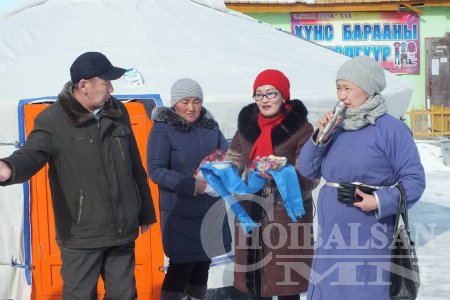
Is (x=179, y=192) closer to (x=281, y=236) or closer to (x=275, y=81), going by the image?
(x=281, y=236)

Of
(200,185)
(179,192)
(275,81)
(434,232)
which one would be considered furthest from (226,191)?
(434,232)

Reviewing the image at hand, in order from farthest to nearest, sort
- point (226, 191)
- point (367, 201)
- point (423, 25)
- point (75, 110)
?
point (423, 25) → point (226, 191) → point (75, 110) → point (367, 201)

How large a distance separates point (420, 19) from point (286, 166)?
11.2 m

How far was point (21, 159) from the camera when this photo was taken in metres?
2.75

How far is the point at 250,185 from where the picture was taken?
10.6ft

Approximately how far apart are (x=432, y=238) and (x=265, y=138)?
3.73 metres

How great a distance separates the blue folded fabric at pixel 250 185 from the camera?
3168 millimetres

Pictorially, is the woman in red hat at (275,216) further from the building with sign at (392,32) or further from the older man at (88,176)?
the building with sign at (392,32)

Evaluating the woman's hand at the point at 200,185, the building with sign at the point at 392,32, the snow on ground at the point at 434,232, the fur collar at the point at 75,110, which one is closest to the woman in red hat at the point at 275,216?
the woman's hand at the point at 200,185

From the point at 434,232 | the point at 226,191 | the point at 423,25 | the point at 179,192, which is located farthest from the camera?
the point at 423,25

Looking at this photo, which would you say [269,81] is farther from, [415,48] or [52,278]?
[415,48]

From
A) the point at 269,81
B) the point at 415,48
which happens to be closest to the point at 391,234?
the point at 269,81

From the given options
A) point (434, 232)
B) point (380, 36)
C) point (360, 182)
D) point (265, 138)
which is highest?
point (380, 36)

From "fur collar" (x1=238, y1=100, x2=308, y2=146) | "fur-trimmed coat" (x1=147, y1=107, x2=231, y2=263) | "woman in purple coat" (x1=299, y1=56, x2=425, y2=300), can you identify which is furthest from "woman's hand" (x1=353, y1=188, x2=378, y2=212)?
"fur-trimmed coat" (x1=147, y1=107, x2=231, y2=263)
